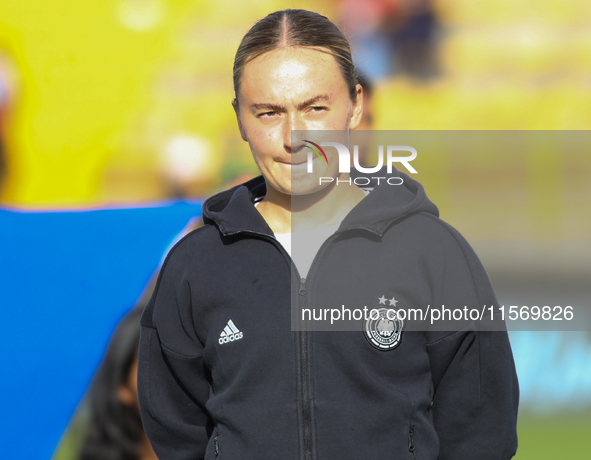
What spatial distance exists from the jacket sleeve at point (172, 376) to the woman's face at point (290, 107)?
279 mm

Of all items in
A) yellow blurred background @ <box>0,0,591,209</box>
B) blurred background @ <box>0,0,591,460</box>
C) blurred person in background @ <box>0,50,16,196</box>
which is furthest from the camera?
yellow blurred background @ <box>0,0,591,209</box>

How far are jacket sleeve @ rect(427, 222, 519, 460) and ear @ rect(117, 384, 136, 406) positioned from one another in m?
1.20

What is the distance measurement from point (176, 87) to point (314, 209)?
231 inches

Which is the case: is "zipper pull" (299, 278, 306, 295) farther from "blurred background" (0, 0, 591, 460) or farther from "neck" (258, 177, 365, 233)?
"blurred background" (0, 0, 591, 460)

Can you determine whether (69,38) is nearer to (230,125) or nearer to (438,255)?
(230,125)

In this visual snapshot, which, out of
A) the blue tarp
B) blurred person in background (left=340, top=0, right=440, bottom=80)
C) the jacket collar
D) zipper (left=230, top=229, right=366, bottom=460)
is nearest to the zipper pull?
zipper (left=230, top=229, right=366, bottom=460)

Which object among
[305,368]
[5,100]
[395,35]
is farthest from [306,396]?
[395,35]

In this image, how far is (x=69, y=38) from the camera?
5910 millimetres

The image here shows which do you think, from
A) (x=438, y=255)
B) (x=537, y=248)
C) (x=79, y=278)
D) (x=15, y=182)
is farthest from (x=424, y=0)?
(x=438, y=255)

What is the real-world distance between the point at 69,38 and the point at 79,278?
13.4ft

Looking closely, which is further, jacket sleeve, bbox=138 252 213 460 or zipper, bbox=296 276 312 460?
jacket sleeve, bbox=138 252 213 460

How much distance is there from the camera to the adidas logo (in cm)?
120

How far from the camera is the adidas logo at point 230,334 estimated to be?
3.92ft

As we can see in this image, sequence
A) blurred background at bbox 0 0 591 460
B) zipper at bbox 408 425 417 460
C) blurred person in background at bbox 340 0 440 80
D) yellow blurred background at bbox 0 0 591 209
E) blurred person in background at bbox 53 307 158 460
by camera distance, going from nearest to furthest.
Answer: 1. zipper at bbox 408 425 417 460
2. blurred person in background at bbox 53 307 158 460
3. blurred background at bbox 0 0 591 460
4. yellow blurred background at bbox 0 0 591 209
5. blurred person in background at bbox 340 0 440 80
